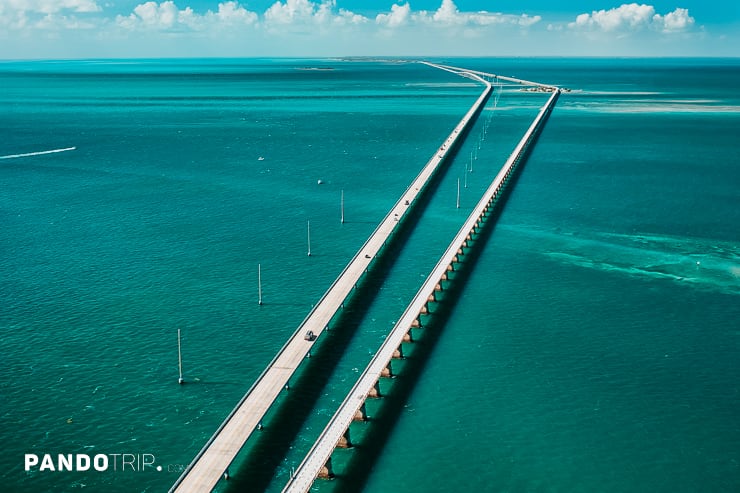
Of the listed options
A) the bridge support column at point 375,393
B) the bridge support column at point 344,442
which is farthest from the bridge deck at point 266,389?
the bridge support column at point 375,393

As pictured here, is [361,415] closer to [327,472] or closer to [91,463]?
[327,472]

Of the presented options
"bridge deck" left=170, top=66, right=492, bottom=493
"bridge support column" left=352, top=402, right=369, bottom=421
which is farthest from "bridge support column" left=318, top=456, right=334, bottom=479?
"bridge support column" left=352, top=402, right=369, bottom=421

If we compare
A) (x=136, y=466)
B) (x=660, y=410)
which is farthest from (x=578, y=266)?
(x=136, y=466)

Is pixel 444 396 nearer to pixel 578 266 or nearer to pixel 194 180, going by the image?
pixel 578 266

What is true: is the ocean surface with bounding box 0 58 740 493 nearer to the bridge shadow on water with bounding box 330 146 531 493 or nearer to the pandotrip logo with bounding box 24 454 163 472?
the bridge shadow on water with bounding box 330 146 531 493

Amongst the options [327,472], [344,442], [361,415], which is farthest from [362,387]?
[327,472]

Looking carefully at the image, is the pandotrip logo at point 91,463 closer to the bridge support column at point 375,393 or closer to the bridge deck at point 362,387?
the bridge deck at point 362,387
